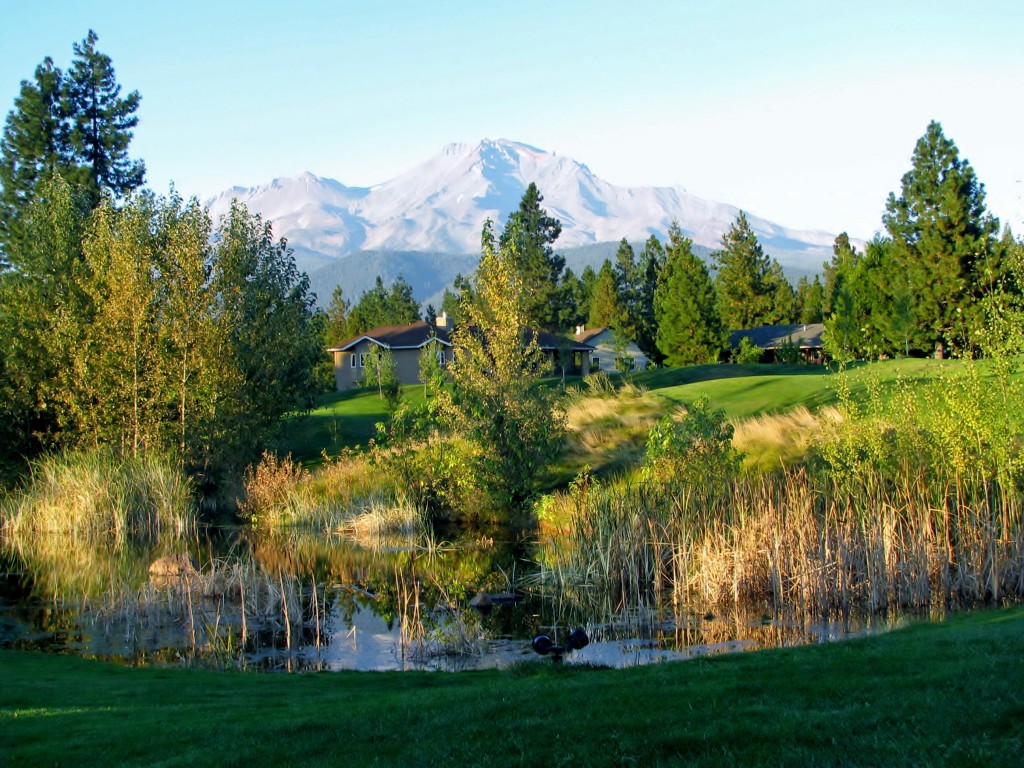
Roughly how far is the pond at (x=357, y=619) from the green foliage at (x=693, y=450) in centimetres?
350

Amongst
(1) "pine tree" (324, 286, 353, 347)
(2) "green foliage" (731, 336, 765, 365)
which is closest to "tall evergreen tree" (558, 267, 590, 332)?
(2) "green foliage" (731, 336, 765, 365)

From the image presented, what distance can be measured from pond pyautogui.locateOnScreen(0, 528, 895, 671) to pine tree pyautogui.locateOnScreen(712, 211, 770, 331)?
6971cm

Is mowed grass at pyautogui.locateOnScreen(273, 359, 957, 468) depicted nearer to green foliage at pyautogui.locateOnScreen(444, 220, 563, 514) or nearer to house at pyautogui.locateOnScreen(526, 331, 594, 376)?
green foliage at pyautogui.locateOnScreen(444, 220, 563, 514)

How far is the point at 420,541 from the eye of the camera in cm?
2469

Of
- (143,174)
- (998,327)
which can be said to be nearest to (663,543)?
(998,327)

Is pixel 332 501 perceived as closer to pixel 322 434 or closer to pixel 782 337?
pixel 322 434

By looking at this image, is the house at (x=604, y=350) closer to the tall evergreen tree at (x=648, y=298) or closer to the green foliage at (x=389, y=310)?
the tall evergreen tree at (x=648, y=298)

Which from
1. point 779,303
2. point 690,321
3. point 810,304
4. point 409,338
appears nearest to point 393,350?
point 409,338

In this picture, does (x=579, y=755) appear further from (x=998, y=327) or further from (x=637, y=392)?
(x=637, y=392)

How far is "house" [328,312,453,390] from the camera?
75.6 metres

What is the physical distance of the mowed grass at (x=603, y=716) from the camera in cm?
643

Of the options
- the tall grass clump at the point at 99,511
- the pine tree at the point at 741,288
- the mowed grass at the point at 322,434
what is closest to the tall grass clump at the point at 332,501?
the mowed grass at the point at 322,434

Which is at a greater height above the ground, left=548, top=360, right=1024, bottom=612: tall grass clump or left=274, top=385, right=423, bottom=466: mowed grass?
left=274, top=385, right=423, bottom=466: mowed grass

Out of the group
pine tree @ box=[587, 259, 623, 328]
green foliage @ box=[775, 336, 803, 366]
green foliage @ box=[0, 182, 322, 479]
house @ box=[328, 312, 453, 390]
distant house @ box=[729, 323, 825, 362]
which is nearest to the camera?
green foliage @ box=[0, 182, 322, 479]
